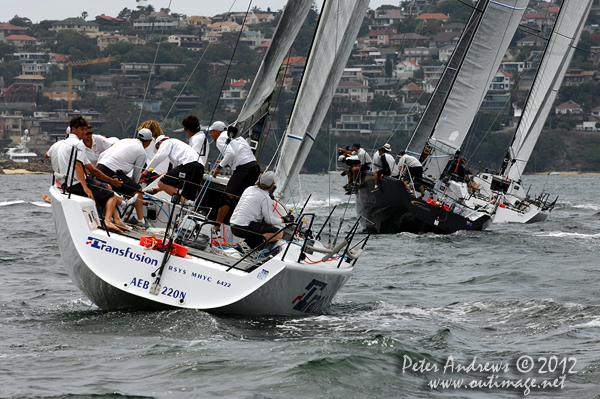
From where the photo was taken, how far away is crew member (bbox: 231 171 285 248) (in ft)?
22.0

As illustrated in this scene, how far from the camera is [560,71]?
24500mm

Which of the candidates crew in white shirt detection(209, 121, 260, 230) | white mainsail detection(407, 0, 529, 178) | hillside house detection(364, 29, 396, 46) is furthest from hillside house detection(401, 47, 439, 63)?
crew in white shirt detection(209, 121, 260, 230)

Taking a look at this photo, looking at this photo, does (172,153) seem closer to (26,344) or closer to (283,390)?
(26,344)

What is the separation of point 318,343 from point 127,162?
2452 millimetres

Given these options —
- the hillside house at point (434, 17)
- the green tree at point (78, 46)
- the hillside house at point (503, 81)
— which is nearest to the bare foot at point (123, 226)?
the hillside house at point (503, 81)

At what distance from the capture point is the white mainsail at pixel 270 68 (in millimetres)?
8242

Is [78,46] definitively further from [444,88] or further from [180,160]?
[180,160]

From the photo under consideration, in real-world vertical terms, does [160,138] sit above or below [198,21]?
below

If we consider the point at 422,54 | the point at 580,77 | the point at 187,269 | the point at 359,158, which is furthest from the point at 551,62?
the point at 422,54

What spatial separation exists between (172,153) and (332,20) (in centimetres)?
327

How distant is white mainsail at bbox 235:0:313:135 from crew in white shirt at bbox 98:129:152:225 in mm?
1432

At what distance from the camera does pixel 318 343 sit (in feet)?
18.3

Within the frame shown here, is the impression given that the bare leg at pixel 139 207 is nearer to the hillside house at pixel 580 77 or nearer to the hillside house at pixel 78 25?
the hillside house at pixel 580 77

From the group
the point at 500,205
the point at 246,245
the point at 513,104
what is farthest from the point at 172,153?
the point at 513,104
